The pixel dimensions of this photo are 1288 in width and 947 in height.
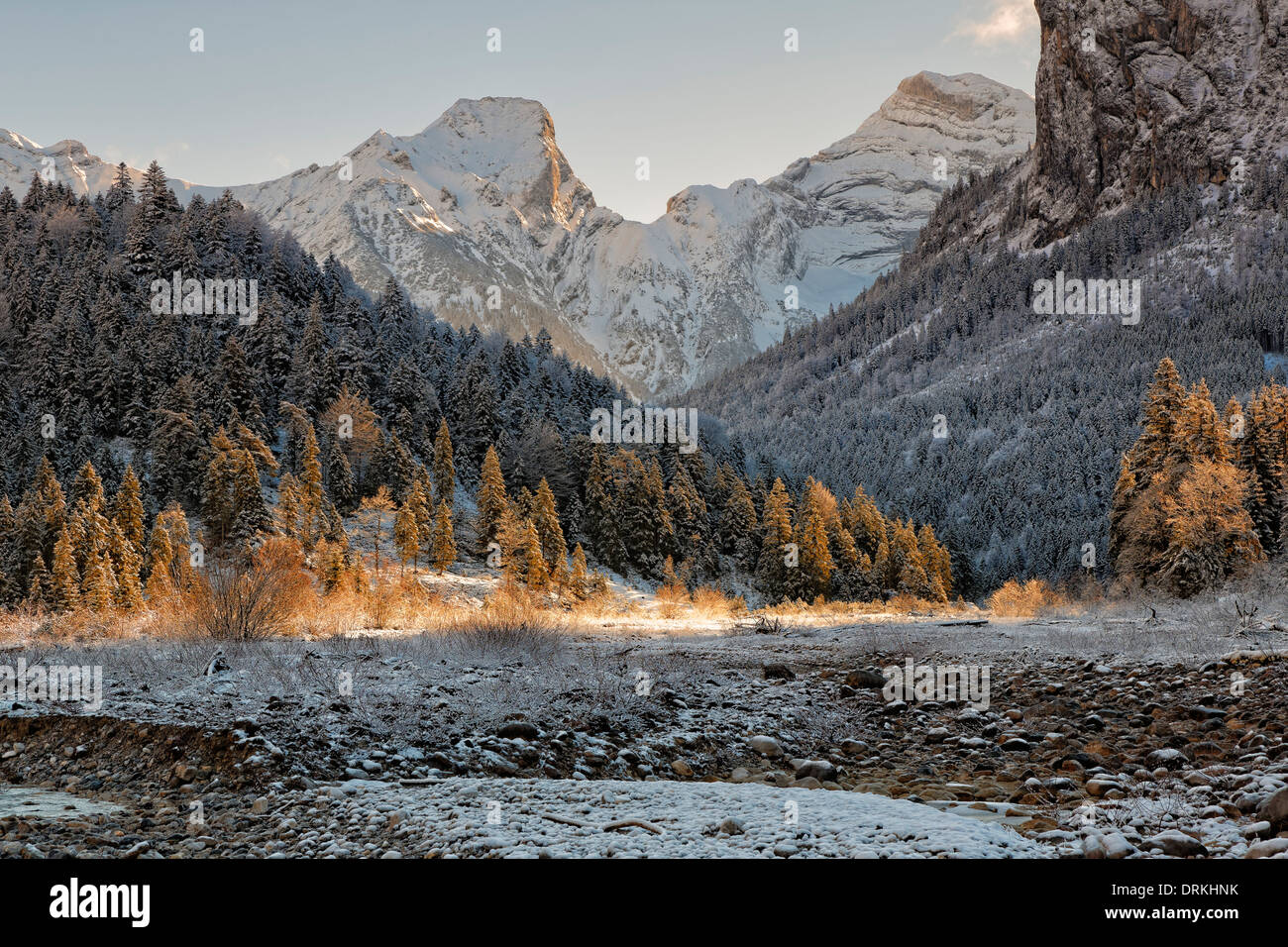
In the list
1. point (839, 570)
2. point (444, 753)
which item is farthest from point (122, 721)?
point (839, 570)

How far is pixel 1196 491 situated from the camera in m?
39.6

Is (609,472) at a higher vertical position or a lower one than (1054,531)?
higher

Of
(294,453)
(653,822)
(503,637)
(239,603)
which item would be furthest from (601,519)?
(653,822)

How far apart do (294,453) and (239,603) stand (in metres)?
51.9

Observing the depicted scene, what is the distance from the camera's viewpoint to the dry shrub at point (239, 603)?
18.2 meters

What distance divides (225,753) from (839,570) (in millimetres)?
68267

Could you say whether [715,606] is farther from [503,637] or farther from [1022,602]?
[503,637]

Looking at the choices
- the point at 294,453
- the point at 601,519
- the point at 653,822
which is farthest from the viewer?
the point at 601,519

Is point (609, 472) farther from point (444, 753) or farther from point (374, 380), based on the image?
point (444, 753)

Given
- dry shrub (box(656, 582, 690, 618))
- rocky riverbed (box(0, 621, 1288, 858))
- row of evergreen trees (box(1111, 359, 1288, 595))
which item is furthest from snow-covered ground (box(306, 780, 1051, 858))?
row of evergreen trees (box(1111, 359, 1288, 595))

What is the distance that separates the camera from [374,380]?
79.8 metres

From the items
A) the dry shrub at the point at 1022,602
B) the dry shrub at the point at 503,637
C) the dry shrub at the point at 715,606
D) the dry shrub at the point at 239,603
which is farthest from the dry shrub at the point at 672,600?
the dry shrub at the point at 239,603

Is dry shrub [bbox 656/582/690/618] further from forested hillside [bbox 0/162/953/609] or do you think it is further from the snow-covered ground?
the snow-covered ground

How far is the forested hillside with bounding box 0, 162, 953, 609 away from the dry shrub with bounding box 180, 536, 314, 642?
1031 inches
